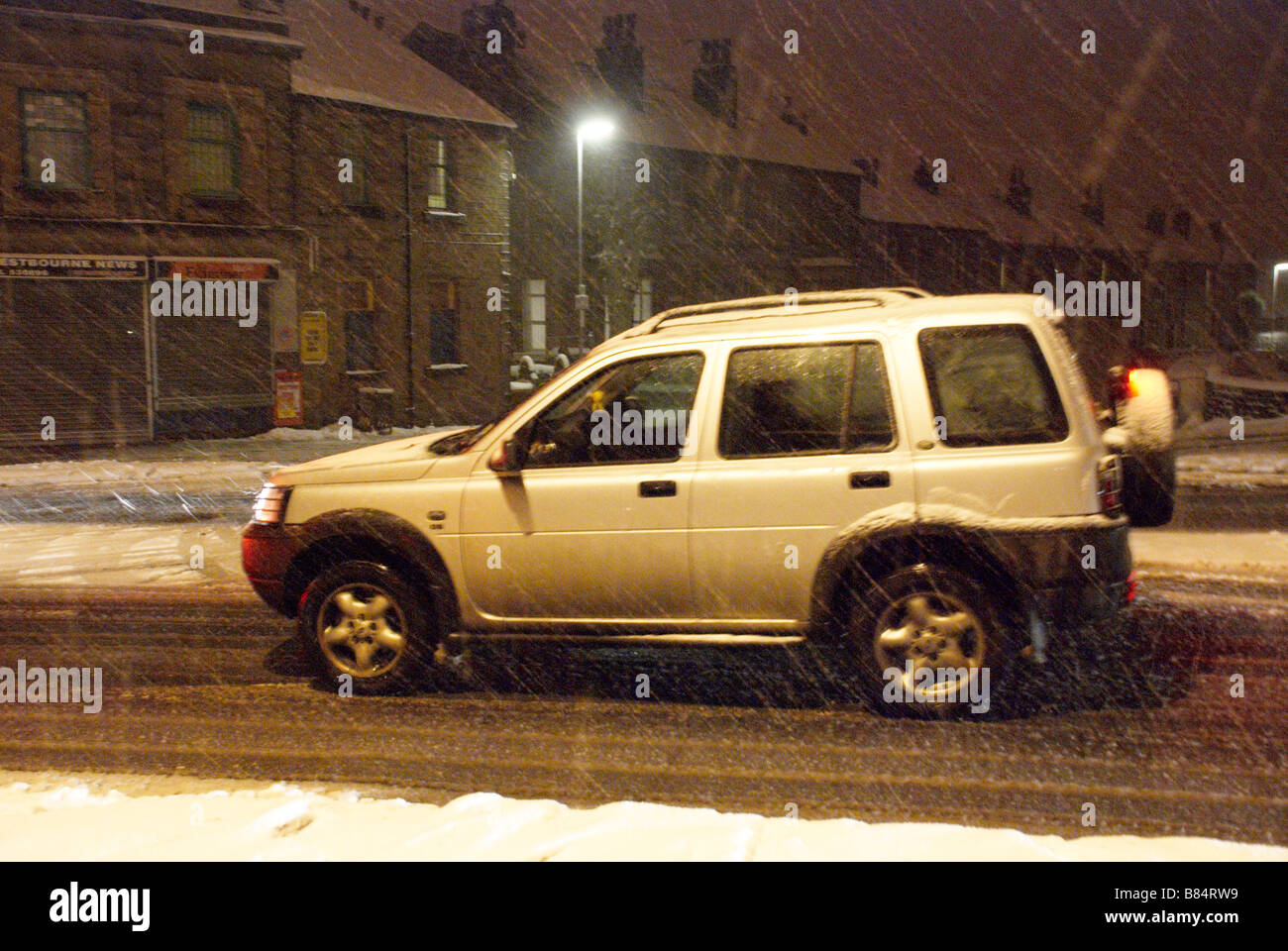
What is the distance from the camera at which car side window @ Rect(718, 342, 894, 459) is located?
616cm

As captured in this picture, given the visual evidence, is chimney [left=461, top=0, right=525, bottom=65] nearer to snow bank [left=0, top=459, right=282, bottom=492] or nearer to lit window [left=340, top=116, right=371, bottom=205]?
lit window [left=340, top=116, right=371, bottom=205]

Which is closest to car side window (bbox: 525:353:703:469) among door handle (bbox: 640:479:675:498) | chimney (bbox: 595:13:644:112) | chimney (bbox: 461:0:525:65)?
door handle (bbox: 640:479:675:498)

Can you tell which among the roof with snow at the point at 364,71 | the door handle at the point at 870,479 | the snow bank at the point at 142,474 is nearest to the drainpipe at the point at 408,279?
the roof with snow at the point at 364,71

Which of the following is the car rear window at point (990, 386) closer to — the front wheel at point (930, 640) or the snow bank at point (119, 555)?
the front wheel at point (930, 640)

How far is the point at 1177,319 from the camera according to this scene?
66.2 metres

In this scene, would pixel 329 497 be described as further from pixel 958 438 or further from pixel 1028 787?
pixel 1028 787

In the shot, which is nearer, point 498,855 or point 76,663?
point 498,855

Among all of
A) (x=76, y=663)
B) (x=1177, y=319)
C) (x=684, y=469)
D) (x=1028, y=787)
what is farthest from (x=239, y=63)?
(x=1177, y=319)

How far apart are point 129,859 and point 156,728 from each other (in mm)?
2206

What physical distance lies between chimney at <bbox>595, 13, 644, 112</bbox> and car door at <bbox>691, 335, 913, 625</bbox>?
132ft

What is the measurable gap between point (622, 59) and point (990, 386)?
1652 inches

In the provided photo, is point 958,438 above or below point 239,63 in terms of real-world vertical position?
below
